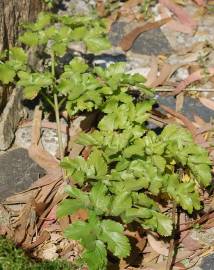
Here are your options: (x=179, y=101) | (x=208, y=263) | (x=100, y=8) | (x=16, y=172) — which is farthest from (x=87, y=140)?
(x=100, y=8)

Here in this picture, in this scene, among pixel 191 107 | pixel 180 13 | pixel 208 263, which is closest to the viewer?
pixel 208 263

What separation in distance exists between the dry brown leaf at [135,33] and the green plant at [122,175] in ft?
A: 3.93

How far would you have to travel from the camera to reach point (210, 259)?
10.4ft

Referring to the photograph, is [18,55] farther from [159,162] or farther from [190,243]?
[190,243]

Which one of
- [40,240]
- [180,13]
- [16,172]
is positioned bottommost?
[40,240]

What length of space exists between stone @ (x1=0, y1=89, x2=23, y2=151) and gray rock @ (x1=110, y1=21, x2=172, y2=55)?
44.7 inches

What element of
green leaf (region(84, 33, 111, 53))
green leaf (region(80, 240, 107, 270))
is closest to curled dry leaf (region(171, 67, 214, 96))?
green leaf (region(84, 33, 111, 53))

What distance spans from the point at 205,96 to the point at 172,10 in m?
1.08

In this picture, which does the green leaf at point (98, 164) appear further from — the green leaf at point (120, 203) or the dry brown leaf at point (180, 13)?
the dry brown leaf at point (180, 13)

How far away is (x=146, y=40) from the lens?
15.1ft

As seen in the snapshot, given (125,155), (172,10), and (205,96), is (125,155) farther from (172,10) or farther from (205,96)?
(172,10)

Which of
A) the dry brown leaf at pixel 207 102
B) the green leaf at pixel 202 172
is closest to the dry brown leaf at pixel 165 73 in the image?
the dry brown leaf at pixel 207 102

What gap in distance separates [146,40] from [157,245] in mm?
1927

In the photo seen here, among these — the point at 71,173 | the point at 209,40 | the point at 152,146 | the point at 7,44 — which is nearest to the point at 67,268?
the point at 71,173
